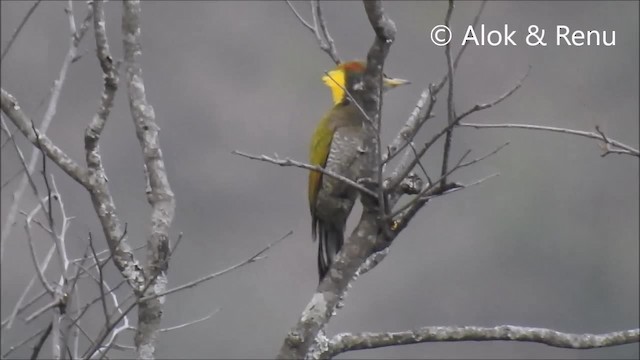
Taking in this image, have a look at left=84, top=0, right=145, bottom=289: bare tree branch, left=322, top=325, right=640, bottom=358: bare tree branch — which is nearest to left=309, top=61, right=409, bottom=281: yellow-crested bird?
left=322, top=325, right=640, bottom=358: bare tree branch

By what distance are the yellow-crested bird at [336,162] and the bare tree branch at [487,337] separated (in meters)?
1.00

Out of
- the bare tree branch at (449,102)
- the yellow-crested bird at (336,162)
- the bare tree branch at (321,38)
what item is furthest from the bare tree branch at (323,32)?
the bare tree branch at (449,102)

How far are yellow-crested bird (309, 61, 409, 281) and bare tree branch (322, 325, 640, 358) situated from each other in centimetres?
100

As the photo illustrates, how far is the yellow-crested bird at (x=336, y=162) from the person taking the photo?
4.32 meters

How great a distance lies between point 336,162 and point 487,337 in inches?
54.5

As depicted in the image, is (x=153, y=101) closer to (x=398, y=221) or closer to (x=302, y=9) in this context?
(x=302, y=9)

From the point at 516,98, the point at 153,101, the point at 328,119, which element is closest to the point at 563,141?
the point at 516,98

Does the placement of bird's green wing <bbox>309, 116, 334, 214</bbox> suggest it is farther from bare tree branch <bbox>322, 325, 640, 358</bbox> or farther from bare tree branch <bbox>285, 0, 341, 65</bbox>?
bare tree branch <bbox>322, 325, 640, 358</bbox>

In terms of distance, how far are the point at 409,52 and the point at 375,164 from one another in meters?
9.76

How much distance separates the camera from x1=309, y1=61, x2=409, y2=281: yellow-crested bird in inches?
170

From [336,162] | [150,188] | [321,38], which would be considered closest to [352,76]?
[336,162]

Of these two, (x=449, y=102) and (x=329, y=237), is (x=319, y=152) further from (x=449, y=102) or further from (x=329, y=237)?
(x=449, y=102)

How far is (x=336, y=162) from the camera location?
443cm

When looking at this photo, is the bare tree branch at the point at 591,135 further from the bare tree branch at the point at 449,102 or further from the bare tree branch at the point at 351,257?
the bare tree branch at the point at 351,257
